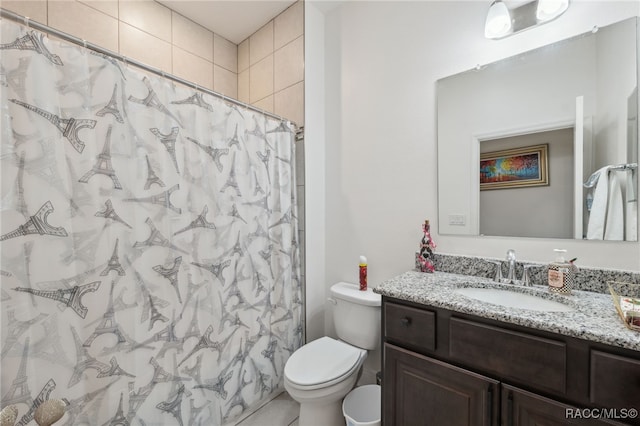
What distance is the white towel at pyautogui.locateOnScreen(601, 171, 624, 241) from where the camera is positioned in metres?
1.11

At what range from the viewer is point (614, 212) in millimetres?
1120

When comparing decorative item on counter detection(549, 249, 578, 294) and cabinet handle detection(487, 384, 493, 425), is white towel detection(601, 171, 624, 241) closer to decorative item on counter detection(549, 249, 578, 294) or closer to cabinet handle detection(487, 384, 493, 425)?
decorative item on counter detection(549, 249, 578, 294)

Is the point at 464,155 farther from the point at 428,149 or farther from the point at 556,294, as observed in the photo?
the point at 556,294

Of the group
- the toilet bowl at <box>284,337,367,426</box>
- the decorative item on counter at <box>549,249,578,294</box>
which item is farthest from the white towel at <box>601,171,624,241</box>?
the toilet bowl at <box>284,337,367,426</box>

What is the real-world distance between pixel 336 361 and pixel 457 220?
1.01m

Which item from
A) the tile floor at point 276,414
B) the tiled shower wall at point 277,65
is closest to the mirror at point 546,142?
the tiled shower wall at point 277,65

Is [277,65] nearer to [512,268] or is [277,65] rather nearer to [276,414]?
[512,268]

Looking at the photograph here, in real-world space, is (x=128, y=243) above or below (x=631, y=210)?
below

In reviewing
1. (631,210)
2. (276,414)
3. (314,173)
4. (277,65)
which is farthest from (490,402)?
(277,65)

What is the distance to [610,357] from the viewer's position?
74cm

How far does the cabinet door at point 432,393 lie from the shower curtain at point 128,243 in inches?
34.1

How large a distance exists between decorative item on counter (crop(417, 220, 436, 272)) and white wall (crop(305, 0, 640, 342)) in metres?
0.06

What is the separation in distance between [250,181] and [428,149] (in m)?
1.07

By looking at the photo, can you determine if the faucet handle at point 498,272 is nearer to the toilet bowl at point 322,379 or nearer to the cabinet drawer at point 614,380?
the cabinet drawer at point 614,380
